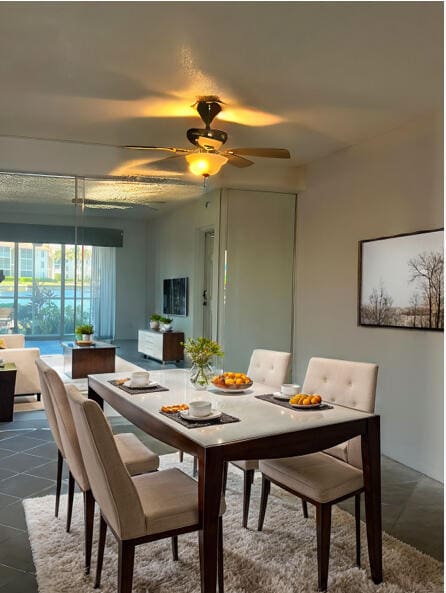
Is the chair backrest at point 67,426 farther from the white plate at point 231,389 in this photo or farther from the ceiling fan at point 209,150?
the ceiling fan at point 209,150

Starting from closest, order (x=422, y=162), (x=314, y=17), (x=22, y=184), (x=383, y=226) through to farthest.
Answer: (x=314, y=17)
(x=422, y=162)
(x=383, y=226)
(x=22, y=184)

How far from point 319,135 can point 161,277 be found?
240 cm

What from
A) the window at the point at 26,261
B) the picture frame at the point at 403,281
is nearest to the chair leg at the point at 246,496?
the picture frame at the point at 403,281

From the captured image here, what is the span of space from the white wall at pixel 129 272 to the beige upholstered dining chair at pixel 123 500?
3.55m

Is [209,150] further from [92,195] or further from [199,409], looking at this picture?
[199,409]

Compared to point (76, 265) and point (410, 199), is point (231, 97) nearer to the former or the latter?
point (410, 199)

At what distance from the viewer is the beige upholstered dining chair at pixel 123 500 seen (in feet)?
6.16

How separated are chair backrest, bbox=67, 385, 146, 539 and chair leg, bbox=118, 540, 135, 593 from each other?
4 cm

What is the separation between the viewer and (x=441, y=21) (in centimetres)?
255

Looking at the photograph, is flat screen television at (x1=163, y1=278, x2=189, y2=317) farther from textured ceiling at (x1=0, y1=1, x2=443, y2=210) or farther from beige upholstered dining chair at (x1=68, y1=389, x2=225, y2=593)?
beige upholstered dining chair at (x1=68, y1=389, x2=225, y2=593)

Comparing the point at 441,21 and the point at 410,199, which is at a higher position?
the point at 441,21

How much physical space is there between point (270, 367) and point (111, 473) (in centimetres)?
183

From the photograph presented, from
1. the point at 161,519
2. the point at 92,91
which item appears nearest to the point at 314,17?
the point at 92,91

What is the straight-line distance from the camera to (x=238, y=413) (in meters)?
2.41
